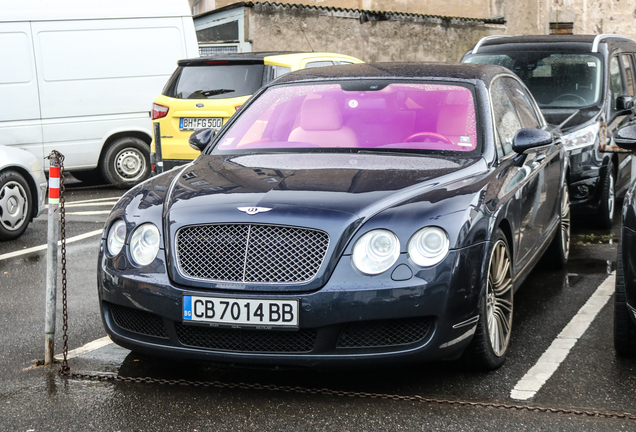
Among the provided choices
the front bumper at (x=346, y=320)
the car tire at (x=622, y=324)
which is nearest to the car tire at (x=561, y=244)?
A: the car tire at (x=622, y=324)

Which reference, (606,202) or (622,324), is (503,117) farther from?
(606,202)

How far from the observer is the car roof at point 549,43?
9.75 metres

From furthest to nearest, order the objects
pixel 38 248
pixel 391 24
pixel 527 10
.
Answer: pixel 527 10, pixel 391 24, pixel 38 248

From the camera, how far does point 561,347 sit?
4965mm

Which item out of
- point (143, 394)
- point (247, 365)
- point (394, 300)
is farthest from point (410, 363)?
point (143, 394)

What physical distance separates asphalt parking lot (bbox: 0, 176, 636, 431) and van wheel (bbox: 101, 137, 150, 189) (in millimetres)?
7496

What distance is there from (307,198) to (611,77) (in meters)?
6.26

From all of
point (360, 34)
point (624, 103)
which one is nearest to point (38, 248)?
point (624, 103)

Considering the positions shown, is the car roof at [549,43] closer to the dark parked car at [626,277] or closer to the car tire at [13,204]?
the dark parked car at [626,277]

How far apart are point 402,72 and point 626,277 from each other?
6.57 ft

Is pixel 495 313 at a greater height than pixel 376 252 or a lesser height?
lesser

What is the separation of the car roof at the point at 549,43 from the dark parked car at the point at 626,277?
4.91m

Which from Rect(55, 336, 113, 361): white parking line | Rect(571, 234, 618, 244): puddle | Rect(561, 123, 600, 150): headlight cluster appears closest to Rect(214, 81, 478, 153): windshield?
Rect(55, 336, 113, 361): white parking line

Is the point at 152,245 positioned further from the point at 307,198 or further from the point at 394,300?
the point at 394,300
